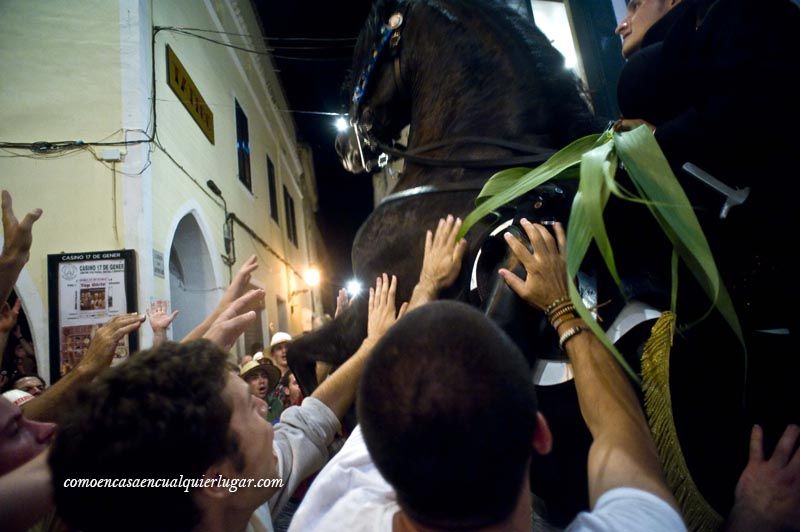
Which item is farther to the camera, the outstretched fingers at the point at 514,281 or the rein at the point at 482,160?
the rein at the point at 482,160

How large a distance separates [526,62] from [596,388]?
1.34m

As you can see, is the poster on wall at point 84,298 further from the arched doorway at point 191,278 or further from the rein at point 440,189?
the rein at point 440,189

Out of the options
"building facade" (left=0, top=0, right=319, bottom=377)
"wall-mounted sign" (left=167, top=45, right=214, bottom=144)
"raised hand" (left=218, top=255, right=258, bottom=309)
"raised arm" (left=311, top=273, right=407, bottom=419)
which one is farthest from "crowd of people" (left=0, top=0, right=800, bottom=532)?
"wall-mounted sign" (left=167, top=45, right=214, bottom=144)

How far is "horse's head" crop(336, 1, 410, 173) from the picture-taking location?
2.19 meters

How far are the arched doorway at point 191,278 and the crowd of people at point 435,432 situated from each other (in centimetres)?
634

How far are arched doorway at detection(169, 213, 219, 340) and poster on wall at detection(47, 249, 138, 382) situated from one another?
2423mm

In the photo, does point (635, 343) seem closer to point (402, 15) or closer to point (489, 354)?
point (489, 354)

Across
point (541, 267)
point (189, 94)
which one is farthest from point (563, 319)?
point (189, 94)

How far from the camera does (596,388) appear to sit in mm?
1008

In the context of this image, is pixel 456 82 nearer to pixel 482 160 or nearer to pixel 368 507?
pixel 482 160

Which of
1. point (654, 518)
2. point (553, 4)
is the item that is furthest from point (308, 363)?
point (553, 4)

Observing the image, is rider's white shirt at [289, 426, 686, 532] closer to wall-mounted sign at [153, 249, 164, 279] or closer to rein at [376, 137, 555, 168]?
rein at [376, 137, 555, 168]

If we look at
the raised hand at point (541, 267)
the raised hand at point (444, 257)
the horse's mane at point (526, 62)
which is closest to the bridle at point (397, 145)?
the horse's mane at point (526, 62)

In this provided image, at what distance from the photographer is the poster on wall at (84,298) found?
4703 mm
